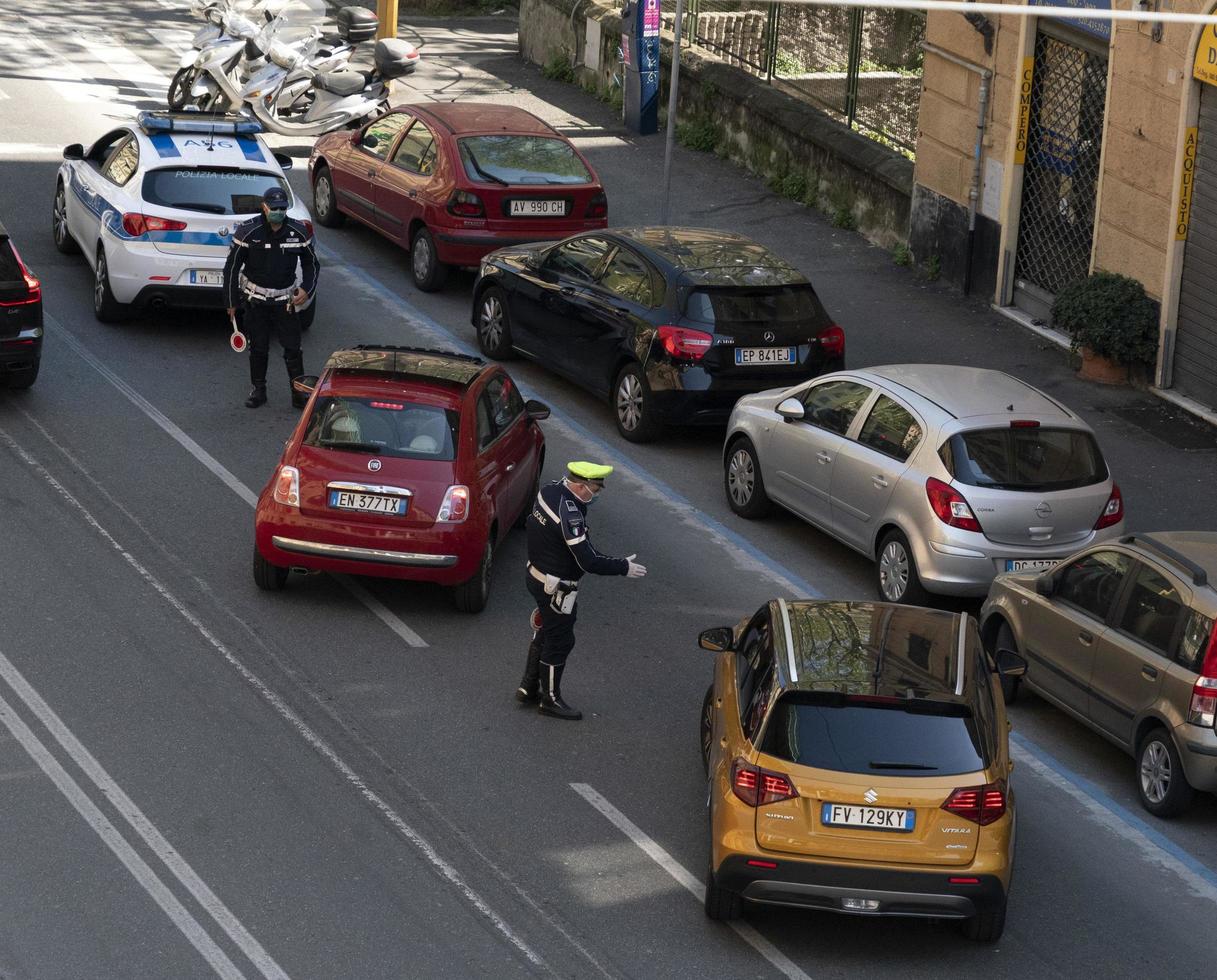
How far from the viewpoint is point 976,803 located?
28.3 ft

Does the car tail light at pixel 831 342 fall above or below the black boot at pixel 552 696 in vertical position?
above

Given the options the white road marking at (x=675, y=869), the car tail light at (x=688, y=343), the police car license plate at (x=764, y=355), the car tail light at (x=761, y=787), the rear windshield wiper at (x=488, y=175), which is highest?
the rear windshield wiper at (x=488, y=175)

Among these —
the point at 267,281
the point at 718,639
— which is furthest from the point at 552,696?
the point at 267,281

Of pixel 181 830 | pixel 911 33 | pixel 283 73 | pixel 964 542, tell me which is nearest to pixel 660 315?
pixel 964 542

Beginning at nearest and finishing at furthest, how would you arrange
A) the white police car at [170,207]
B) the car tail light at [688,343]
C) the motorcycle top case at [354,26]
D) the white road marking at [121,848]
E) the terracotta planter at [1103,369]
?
1. the white road marking at [121,848]
2. the car tail light at [688,343]
3. the white police car at [170,207]
4. the terracotta planter at [1103,369]
5. the motorcycle top case at [354,26]

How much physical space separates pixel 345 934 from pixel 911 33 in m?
18.5

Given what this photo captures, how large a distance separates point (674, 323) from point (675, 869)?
7011mm

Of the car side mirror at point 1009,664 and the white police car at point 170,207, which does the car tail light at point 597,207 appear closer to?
the white police car at point 170,207

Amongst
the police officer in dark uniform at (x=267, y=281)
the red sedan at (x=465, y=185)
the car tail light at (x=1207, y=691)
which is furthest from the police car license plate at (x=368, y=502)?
the red sedan at (x=465, y=185)

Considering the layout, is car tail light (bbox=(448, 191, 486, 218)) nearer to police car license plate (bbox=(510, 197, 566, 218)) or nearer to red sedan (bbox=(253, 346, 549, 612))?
police car license plate (bbox=(510, 197, 566, 218))

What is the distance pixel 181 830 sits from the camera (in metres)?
9.64

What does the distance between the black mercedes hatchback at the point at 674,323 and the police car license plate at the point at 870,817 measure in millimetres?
7585

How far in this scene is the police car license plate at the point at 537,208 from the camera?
19484 mm

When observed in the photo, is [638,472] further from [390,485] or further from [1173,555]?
→ [1173,555]
